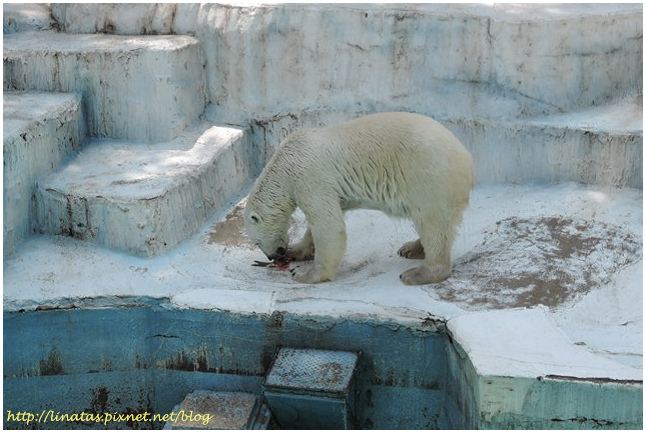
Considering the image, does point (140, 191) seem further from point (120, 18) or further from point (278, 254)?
point (120, 18)

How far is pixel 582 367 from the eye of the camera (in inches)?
232

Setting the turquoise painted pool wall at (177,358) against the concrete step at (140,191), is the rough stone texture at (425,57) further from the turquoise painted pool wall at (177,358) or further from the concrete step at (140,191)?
the turquoise painted pool wall at (177,358)

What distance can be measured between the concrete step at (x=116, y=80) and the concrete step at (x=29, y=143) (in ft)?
0.65

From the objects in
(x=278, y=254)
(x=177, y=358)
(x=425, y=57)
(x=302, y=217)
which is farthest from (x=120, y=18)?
(x=177, y=358)

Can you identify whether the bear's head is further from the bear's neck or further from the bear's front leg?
the bear's front leg

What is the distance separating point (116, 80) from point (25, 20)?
2.15m

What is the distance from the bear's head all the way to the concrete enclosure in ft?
0.83

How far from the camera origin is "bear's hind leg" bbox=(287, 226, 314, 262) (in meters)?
7.79

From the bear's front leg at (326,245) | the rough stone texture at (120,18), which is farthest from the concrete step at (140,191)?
the rough stone texture at (120,18)

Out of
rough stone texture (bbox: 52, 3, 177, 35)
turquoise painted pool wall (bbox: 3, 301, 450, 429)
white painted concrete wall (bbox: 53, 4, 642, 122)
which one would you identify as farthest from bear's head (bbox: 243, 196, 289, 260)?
rough stone texture (bbox: 52, 3, 177, 35)

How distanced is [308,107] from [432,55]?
54.8 inches

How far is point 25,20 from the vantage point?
10.6 meters

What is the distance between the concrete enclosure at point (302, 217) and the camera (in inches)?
265

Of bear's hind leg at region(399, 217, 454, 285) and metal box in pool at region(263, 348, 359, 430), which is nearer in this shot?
metal box in pool at region(263, 348, 359, 430)
